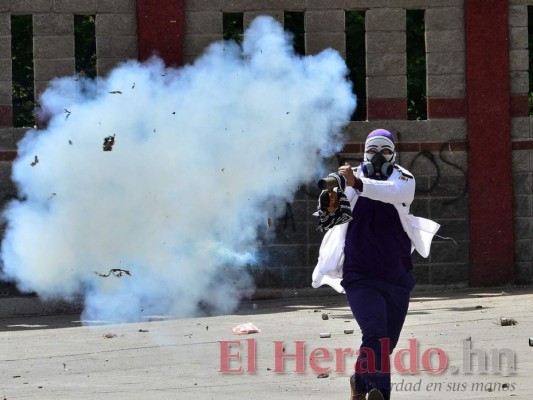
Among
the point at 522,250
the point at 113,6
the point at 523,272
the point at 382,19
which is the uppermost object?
the point at 113,6

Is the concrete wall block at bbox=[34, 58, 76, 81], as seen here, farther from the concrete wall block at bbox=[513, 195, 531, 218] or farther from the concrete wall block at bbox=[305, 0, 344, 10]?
the concrete wall block at bbox=[513, 195, 531, 218]

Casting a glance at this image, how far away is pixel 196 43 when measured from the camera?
15.0 m

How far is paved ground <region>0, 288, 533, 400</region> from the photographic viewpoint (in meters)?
8.36

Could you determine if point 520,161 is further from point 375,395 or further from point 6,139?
point 375,395

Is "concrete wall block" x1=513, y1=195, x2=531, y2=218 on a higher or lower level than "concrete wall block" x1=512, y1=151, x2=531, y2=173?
lower

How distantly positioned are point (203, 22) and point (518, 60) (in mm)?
4179

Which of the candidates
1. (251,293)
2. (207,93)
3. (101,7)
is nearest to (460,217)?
(251,293)

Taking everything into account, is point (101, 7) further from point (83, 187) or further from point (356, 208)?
point (356, 208)

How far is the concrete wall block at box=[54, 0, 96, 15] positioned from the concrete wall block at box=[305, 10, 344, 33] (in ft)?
8.96

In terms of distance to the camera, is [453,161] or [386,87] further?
[453,161]

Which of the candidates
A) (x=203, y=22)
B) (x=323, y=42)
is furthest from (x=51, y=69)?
(x=323, y=42)

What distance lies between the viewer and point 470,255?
1566cm

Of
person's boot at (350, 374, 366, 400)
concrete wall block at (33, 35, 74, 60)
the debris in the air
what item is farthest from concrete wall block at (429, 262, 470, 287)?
person's boot at (350, 374, 366, 400)

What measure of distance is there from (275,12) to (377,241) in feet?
27.2
